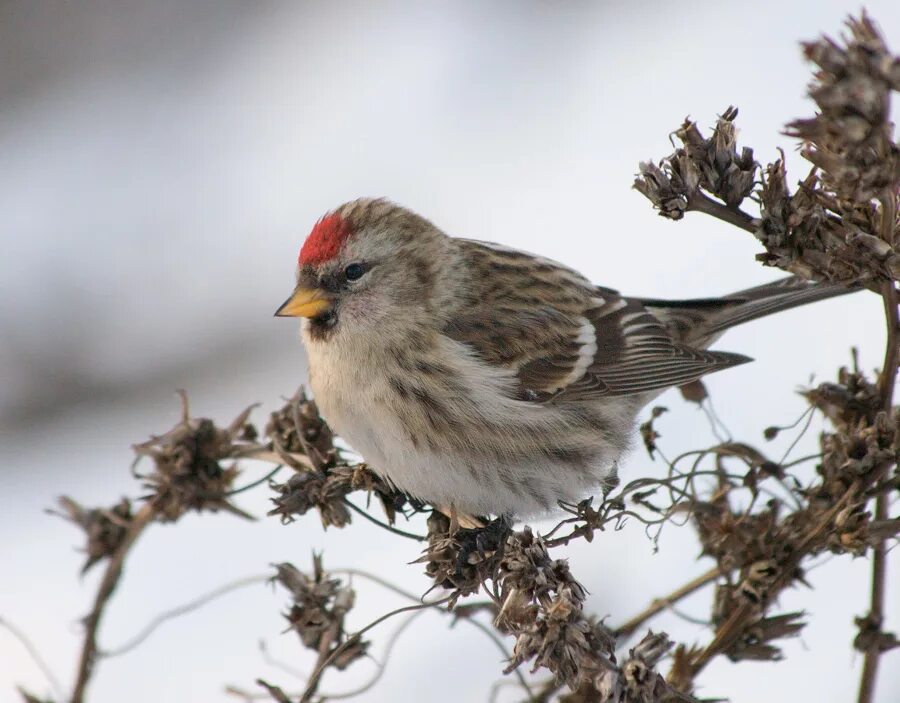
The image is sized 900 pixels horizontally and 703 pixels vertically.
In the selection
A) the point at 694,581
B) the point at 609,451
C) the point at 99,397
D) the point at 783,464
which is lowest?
the point at 694,581

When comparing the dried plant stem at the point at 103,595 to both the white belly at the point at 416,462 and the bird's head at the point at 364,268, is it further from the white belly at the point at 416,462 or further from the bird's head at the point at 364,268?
the bird's head at the point at 364,268

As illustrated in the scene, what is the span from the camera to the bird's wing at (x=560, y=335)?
2742 mm

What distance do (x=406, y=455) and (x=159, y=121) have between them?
3.29 metres

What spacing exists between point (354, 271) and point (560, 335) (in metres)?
0.53

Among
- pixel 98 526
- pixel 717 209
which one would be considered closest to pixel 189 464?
pixel 98 526

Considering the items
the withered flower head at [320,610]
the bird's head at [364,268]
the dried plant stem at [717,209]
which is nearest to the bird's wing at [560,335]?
the bird's head at [364,268]

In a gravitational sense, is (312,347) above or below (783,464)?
above

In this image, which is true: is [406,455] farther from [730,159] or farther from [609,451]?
[730,159]

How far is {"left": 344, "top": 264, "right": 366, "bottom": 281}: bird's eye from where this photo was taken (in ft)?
8.84

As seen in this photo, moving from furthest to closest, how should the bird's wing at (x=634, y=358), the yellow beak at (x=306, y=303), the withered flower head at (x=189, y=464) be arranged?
the bird's wing at (x=634, y=358) < the yellow beak at (x=306, y=303) < the withered flower head at (x=189, y=464)

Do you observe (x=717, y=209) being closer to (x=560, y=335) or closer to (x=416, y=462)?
(x=416, y=462)

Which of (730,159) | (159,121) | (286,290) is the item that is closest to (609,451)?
(730,159)

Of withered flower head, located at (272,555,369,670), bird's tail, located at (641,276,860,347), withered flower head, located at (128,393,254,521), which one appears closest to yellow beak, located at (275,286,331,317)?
withered flower head, located at (128,393,254,521)

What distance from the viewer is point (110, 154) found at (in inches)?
205
